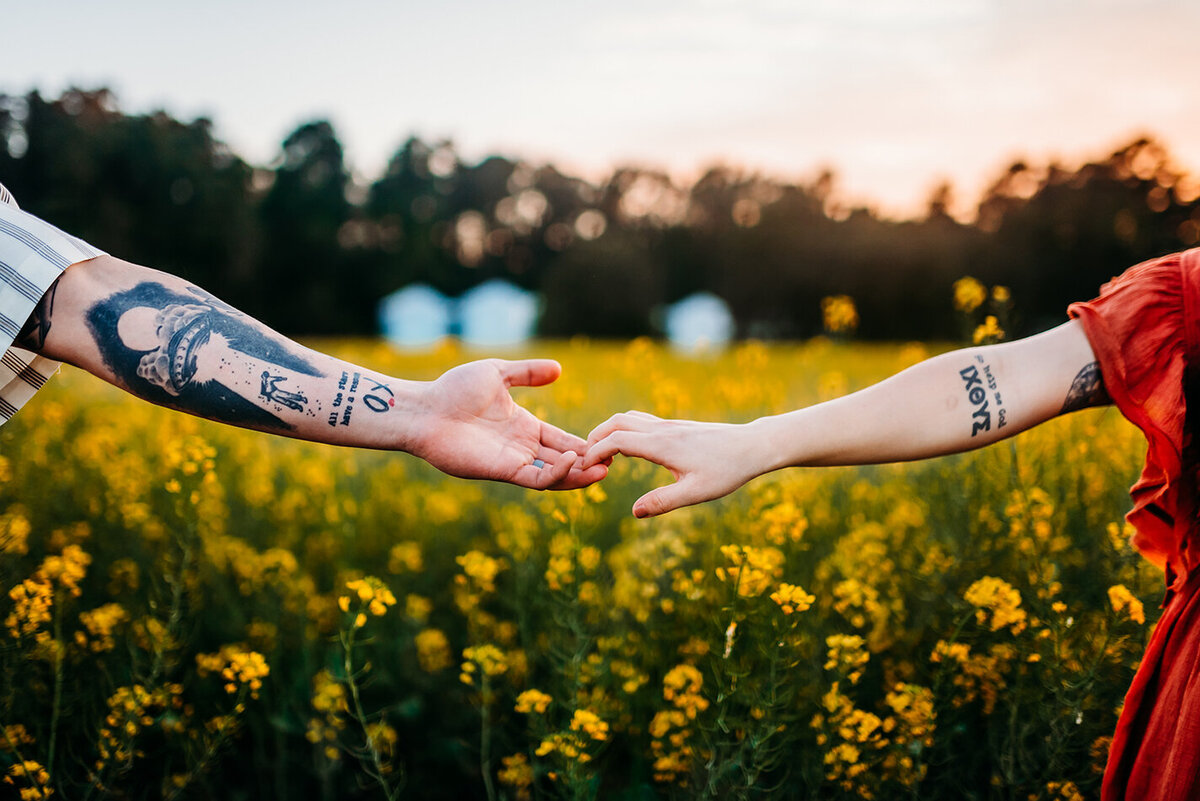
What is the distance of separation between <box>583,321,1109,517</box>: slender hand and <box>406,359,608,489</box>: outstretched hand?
0.31 meters

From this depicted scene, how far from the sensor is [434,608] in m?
2.96

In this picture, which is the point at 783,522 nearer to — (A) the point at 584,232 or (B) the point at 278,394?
(B) the point at 278,394

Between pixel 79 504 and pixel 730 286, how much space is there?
34.1 meters

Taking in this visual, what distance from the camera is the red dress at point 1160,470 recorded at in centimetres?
126

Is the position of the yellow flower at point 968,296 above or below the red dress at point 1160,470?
above

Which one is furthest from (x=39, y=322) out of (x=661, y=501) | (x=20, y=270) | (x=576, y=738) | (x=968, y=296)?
(x=968, y=296)

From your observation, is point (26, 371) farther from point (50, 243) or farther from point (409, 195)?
point (409, 195)

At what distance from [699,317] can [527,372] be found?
29.9 m

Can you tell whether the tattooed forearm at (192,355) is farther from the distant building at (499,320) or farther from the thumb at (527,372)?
the distant building at (499,320)

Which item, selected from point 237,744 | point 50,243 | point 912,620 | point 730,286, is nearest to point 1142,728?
point 912,620

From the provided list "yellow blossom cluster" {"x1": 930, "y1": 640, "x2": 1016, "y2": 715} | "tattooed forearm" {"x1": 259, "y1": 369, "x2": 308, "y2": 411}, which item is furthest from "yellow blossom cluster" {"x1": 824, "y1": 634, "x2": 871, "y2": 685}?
"tattooed forearm" {"x1": 259, "y1": 369, "x2": 308, "y2": 411}

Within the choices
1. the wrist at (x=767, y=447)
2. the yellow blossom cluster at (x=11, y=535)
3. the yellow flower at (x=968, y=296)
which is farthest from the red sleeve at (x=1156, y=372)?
the yellow blossom cluster at (x=11, y=535)

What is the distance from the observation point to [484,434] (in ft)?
5.90

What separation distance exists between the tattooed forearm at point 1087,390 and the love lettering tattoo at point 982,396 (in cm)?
12
